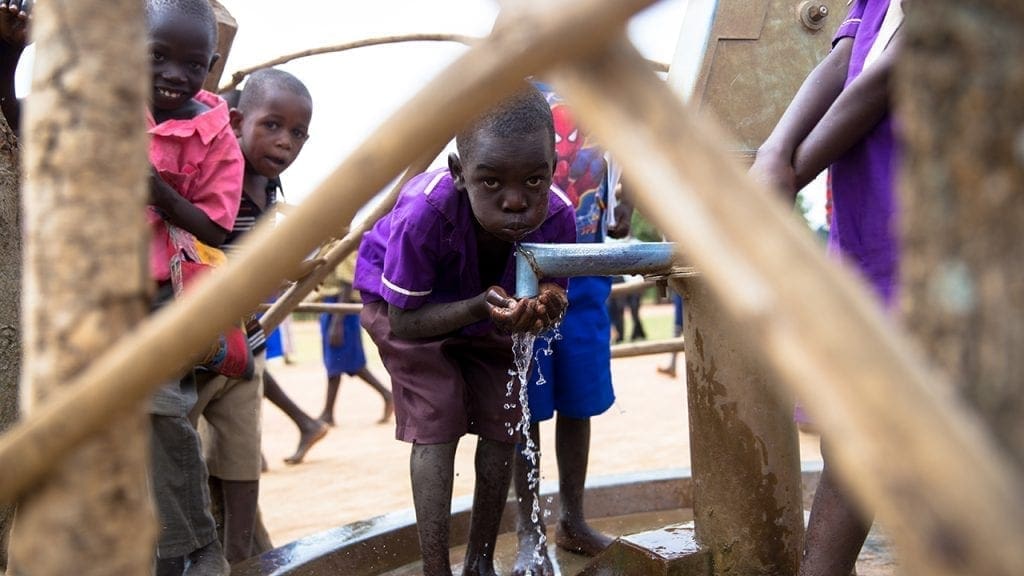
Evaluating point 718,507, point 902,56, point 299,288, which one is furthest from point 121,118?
point 299,288

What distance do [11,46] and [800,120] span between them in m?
1.68

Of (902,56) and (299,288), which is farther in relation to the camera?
(299,288)

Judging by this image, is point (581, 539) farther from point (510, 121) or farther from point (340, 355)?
point (340, 355)

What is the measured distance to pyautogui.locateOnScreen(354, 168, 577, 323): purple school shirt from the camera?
2.50 meters

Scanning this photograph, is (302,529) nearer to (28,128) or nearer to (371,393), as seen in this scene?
(28,128)

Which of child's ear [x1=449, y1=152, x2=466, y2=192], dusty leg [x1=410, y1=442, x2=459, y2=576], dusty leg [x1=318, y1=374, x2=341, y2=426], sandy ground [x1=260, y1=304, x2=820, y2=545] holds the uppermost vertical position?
child's ear [x1=449, y1=152, x2=466, y2=192]

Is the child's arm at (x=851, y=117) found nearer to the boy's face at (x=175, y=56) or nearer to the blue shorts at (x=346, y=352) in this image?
the boy's face at (x=175, y=56)

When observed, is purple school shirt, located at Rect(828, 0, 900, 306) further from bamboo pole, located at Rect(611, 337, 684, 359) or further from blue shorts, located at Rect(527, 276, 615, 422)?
bamboo pole, located at Rect(611, 337, 684, 359)

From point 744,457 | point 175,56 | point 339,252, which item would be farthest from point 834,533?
point 339,252

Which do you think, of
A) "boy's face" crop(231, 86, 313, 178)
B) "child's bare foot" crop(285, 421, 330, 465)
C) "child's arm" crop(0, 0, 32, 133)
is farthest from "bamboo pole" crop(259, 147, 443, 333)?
"child's bare foot" crop(285, 421, 330, 465)

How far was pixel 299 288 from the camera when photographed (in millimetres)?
3717

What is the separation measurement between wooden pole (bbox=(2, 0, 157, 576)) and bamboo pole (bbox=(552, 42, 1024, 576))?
56 cm

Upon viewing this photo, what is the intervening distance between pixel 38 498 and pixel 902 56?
947mm

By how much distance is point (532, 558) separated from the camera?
2.91 metres
